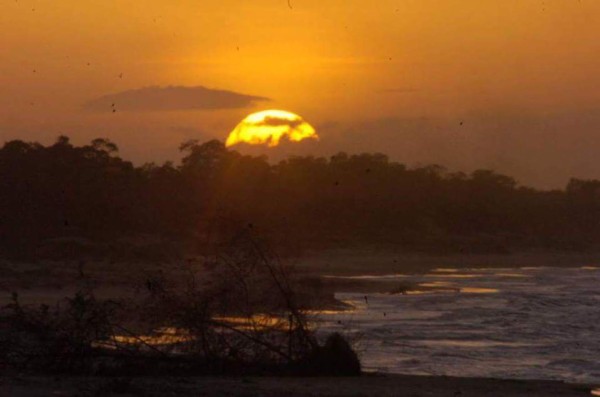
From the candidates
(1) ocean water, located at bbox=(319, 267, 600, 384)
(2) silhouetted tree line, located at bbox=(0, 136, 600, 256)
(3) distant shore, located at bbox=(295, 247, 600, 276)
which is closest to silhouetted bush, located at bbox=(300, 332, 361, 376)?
(1) ocean water, located at bbox=(319, 267, 600, 384)

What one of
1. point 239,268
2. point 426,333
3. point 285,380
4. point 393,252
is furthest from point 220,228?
point 393,252

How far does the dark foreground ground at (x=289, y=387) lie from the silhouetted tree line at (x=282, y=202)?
20.2m

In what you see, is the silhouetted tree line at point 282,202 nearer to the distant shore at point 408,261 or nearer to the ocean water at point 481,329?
the distant shore at point 408,261

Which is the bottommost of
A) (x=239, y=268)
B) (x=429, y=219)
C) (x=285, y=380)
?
(x=285, y=380)

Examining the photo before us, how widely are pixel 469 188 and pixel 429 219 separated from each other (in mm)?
14671

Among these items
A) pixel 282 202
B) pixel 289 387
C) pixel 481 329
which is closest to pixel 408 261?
pixel 282 202

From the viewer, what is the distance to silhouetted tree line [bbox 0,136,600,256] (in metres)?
45.0

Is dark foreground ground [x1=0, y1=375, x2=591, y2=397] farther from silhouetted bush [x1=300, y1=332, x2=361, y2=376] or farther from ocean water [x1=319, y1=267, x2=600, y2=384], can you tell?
ocean water [x1=319, y1=267, x2=600, y2=384]

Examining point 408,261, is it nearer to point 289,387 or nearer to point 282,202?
point 282,202

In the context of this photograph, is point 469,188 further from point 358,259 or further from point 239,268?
point 239,268

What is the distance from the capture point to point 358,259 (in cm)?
4828

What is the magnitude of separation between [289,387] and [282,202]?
49983 millimetres

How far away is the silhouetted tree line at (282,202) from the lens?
45.0 meters

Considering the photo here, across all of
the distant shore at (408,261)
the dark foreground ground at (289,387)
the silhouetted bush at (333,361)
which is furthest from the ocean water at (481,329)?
the distant shore at (408,261)
